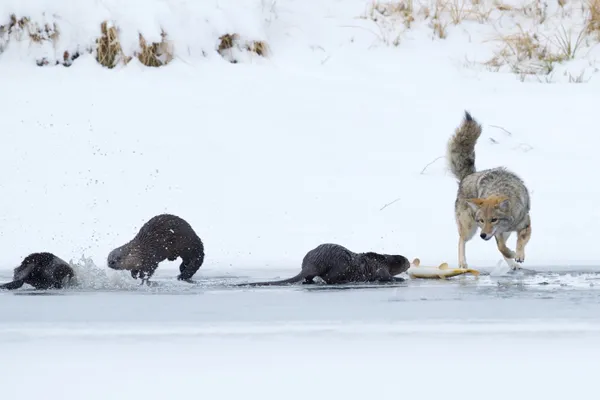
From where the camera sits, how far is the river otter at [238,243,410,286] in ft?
29.2

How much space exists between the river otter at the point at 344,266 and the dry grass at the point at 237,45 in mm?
6542

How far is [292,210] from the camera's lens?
476 inches

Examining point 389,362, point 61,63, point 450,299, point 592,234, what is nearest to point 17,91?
point 61,63

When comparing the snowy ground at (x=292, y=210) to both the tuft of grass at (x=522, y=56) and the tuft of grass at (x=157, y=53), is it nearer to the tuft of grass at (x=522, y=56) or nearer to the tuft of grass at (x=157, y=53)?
the tuft of grass at (x=157, y=53)

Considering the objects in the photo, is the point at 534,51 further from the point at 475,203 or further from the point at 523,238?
the point at 475,203

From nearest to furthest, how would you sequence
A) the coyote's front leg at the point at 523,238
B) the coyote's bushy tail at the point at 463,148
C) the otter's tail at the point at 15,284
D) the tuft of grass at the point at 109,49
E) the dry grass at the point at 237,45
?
the otter's tail at the point at 15,284
the coyote's front leg at the point at 523,238
the coyote's bushy tail at the point at 463,148
the tuft of grass at the point at 109,49
the dry grass at the point at 237,45

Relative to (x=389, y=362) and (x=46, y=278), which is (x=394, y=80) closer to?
(x=46, y=278)

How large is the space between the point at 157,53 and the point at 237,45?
3.30ft

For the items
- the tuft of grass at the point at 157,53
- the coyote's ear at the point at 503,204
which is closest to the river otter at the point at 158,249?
the coyote's ear at the point at 503,204

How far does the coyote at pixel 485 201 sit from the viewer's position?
10578 millimetres

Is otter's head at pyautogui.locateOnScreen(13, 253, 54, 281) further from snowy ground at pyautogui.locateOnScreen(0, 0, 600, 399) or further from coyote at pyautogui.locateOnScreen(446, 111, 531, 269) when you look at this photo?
coyote at pyautogui.locateOnScreen(446, 111, 531, 269)

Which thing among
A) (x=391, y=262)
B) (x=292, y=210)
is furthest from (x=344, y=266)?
(x=292, y=210)

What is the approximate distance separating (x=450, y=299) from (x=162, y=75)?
7832 millimetres

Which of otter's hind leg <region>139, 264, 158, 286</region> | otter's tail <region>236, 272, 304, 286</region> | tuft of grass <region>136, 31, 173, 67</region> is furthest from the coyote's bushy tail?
tuft of grass <region>136, 31, 173, 67</region>
